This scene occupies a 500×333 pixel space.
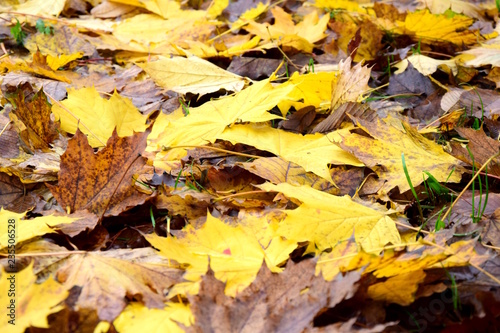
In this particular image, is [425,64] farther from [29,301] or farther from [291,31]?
[29,301]

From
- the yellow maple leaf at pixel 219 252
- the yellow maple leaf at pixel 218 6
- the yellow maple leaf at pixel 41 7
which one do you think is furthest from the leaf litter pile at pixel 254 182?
the yellow maple leaf at pixel 218 6

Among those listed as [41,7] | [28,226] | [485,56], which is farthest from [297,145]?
[41,7]

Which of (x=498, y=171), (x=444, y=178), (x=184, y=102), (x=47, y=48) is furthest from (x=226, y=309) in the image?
(x=47, y=48)

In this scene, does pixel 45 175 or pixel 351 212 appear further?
pixel 45 175

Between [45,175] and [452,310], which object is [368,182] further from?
[45,175]

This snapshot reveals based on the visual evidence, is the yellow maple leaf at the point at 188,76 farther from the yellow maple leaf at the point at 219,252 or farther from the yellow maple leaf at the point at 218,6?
the yellow maple leaf at the point at 218,6

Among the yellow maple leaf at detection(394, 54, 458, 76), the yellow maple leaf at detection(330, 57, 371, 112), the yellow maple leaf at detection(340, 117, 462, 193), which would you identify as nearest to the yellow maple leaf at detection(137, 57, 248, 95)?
the yellow maple leaf at detection(330, 57, 371, 112)

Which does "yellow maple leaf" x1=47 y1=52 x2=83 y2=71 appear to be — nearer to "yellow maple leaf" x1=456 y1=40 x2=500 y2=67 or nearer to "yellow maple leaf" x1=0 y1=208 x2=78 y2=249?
"yellow maple leaf" x1=0 y1=208 x2=78 y2=249
